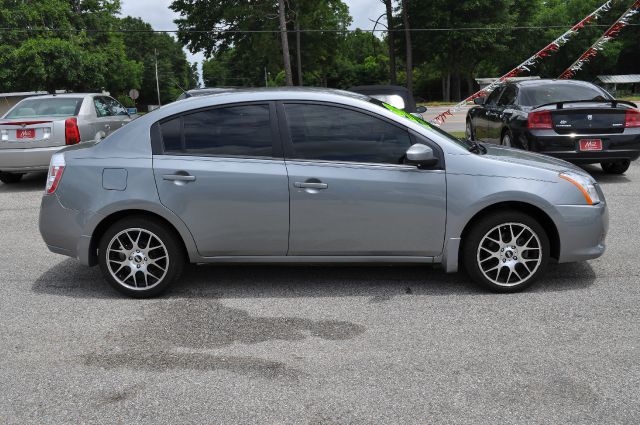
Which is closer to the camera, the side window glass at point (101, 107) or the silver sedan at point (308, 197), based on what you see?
the silver sedan at point (308, 197)

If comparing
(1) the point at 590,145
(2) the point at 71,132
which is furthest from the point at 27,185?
(1) the point at 590,145

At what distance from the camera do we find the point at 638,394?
3371 millimetres

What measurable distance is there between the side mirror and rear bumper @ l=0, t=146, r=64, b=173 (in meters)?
7.61

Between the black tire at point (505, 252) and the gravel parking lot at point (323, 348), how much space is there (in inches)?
5.6

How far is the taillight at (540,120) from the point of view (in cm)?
949

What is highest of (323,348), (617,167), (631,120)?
(631,120)

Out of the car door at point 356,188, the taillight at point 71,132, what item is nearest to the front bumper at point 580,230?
the car door at point 356,188

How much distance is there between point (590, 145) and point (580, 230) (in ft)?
16.3

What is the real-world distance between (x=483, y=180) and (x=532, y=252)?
2.29 ft

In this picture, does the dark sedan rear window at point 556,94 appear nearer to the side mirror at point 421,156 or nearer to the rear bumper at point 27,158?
the side mirror at point 421,156

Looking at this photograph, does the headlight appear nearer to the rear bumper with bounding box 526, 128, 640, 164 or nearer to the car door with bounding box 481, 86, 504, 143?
the rear bumper with bounding box 526, 128, 640, 164

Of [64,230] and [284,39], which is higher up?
[284,39]

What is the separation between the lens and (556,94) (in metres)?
10.5

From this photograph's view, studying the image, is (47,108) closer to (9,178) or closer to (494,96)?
(9,178)
